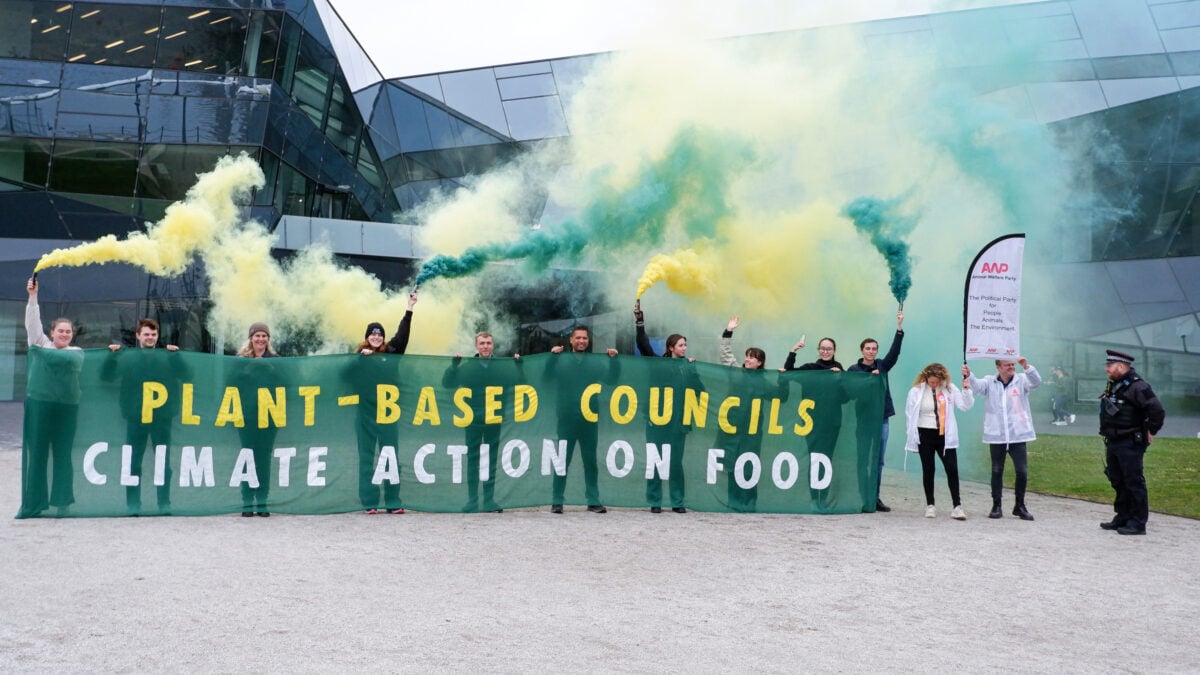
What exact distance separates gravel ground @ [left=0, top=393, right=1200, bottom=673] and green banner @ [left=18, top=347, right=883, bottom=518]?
0.38 metres

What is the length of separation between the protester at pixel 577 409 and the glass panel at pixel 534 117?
19710mm

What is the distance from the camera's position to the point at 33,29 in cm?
2384

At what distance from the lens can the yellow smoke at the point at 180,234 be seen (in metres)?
10.4

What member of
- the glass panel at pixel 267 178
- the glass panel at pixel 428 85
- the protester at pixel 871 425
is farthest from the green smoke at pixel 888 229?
the glass panel at pixel 428 85

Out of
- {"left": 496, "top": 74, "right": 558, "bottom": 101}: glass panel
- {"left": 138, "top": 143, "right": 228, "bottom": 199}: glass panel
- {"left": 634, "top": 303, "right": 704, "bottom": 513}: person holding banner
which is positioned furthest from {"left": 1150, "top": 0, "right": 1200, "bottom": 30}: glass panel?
{"left": 138, "top": 143, "right": 228, "bottom": 199}: glass panel

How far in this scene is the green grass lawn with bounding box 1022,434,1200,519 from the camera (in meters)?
11.8

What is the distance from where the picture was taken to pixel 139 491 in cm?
898

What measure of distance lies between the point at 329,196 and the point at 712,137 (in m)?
16.1

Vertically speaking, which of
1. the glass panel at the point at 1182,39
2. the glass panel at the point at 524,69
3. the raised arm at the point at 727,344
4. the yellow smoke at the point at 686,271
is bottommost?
the raised arm at the point at 727,344

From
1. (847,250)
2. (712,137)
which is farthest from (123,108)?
(847,250)

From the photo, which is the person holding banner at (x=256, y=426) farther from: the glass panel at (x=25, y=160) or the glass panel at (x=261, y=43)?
A: the glass panel at (x=25, y=160)

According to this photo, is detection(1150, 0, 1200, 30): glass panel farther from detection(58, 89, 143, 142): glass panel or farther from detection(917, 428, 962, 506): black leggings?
detection(58, 89, 143, 142): glass panel

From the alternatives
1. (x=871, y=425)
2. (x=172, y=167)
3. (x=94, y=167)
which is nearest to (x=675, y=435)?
(x=871, y=425)

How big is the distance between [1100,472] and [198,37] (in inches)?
848
